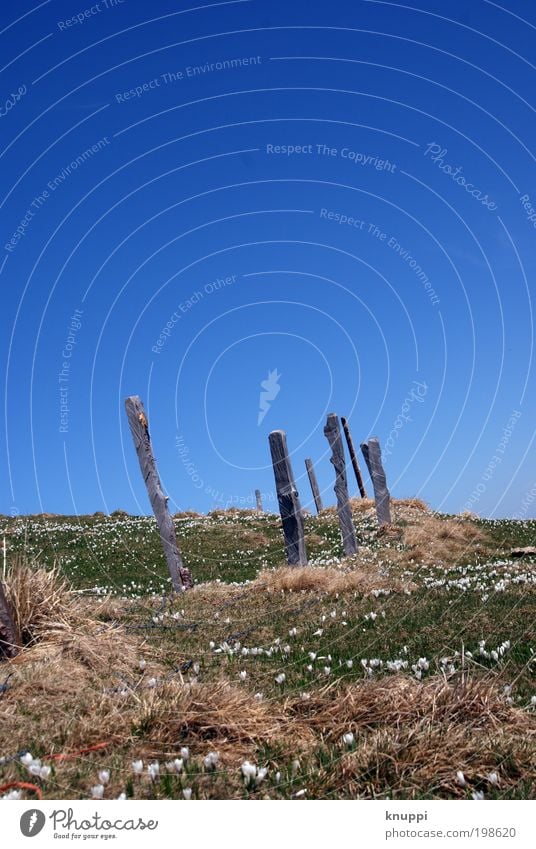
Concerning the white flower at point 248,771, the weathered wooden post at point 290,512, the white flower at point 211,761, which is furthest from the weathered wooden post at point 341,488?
the white flower at point 248,771

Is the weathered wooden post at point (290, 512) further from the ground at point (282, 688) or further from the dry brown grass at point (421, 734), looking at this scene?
the dry brown grass at point (421, 734)

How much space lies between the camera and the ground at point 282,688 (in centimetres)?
591

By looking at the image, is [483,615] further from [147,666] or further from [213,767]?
[213,767]

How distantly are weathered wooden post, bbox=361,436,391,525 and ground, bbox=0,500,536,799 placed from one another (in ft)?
37.2

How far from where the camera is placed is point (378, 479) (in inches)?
1278

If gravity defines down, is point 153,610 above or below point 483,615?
above

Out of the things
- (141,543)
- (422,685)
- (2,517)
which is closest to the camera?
(422,685)

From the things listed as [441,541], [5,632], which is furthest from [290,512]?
[5,632]

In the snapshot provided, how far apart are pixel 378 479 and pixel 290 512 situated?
46.2 ft
